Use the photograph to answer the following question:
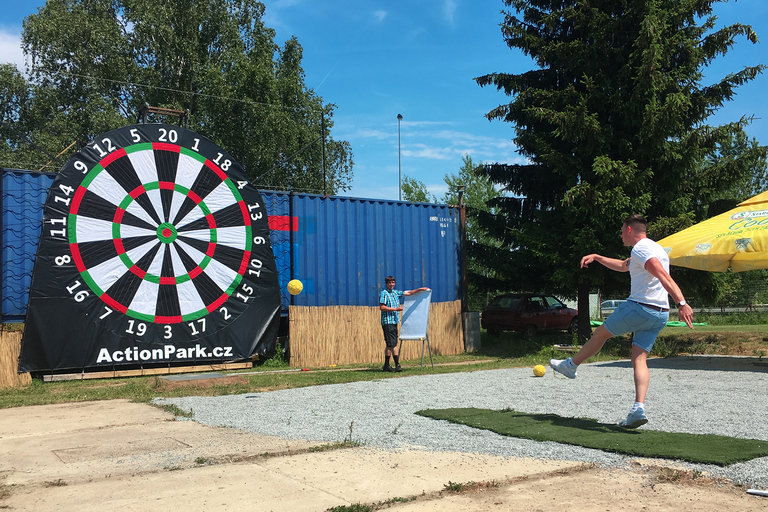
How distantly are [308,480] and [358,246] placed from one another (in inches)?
415

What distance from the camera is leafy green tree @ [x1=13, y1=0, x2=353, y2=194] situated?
2998 centimetres

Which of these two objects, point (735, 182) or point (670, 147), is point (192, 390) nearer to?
point (670, 147)

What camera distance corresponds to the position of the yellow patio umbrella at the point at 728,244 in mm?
10273

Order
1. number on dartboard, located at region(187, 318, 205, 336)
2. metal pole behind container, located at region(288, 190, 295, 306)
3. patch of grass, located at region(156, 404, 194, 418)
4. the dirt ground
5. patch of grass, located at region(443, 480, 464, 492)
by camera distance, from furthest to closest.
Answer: metal pole behind container, located at region(288, 190, 295, 306)
number on dartboard, located at region(187, 318, 205, 336)
patch of grass, located at region(156, 404, 194, 418)
patch of grass, located at region(443, 480, 464, 492)
the dirt ground

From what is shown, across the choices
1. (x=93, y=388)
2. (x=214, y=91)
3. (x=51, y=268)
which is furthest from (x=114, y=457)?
(x=214, y=91)

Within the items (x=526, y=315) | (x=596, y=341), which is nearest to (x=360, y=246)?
(x=526, y=315)

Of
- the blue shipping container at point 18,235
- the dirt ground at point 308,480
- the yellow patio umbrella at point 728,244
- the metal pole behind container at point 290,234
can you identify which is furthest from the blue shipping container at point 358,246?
the dirt ground at point 308,480

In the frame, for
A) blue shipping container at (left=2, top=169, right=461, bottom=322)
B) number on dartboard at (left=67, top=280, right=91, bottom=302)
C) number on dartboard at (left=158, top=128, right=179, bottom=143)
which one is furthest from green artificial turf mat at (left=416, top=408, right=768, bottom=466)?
number on dartboard at (left=158, top=128, right=179, bottom=143)

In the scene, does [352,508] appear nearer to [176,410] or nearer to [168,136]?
[176,410]

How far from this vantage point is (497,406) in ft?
21.4

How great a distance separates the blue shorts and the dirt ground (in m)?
1.38

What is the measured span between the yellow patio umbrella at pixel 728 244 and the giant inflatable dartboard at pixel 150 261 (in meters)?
7.80

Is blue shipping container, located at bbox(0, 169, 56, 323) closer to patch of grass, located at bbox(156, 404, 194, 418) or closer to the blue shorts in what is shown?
patch of grass, located at bbox(156, 404, 194, 418)

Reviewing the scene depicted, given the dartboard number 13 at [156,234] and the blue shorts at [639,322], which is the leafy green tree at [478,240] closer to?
the dartboard number 13 at [156,234]
